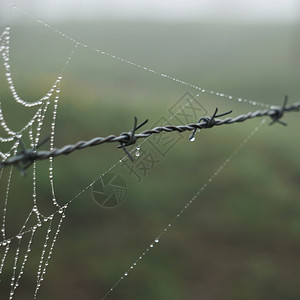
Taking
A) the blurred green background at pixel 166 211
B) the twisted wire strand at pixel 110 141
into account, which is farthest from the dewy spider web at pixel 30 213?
the twisted wire strand at pixel 110 141

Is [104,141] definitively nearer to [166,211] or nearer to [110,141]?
[110,141]

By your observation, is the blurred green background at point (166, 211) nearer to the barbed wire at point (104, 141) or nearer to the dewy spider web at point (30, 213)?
the dewy spider web at point (30, 213)

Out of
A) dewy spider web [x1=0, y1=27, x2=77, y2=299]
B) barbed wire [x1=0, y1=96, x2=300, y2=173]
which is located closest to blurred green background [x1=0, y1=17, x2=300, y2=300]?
dewy spider web [x1=0, y1=27, x2=77, y2=299]

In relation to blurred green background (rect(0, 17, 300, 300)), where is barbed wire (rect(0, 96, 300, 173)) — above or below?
below

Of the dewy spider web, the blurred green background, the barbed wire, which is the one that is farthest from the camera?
the blurred green background

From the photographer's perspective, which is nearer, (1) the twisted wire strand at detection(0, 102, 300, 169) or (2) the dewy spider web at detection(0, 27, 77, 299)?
(1) the twisted wire strand at detection(0, 102, 300, 169)

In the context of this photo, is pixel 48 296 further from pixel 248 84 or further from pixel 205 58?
pixel 205 58

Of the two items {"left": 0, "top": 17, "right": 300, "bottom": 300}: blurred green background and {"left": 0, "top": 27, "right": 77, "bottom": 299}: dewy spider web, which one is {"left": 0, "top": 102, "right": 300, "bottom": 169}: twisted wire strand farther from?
{"left": 0, "top": 17, "right": 300, "bottom": 300}: blurred green background

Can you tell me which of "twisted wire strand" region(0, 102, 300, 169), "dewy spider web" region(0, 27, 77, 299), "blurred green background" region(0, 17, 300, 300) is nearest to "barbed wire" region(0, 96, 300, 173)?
"twisted wire strand" region(0, 102, 300, 169)

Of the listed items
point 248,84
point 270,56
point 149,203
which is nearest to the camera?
point 149,203

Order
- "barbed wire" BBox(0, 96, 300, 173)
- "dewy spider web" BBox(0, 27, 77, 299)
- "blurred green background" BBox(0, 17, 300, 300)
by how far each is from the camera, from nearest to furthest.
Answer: "barbed wire" BBox(0, 96, 300, 173)
"dewy spider web" BBox(0, 27, 77, 299)
"blurred green background" BBox(0, 17, 300, 300)

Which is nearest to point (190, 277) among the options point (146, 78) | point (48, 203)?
point (48, 203)
